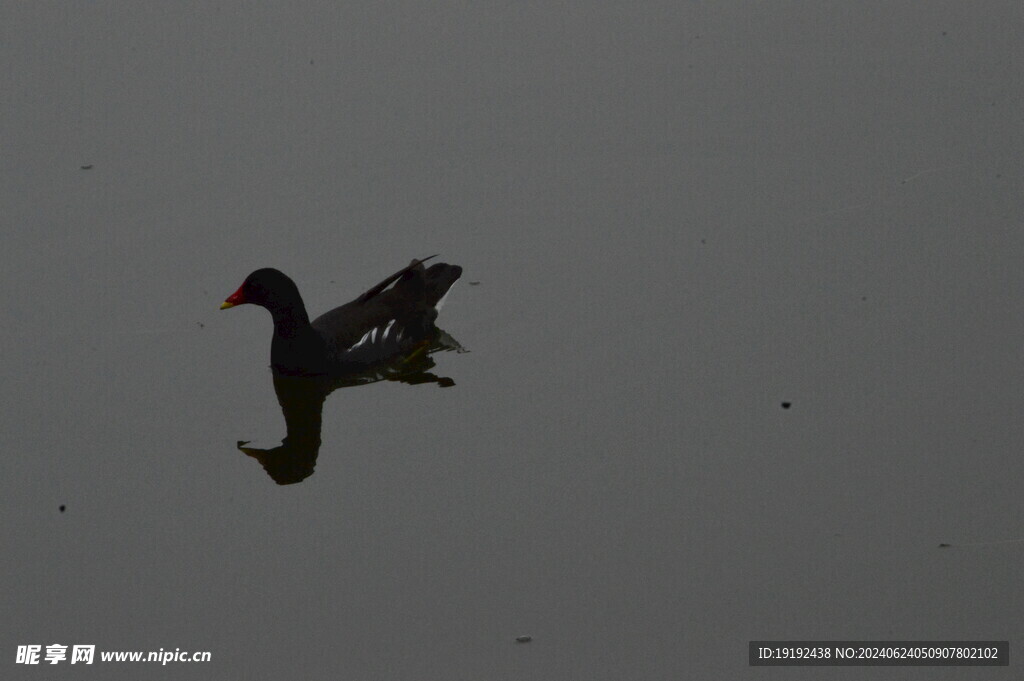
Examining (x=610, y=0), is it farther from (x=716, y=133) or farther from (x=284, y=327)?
(x=284, y=327)

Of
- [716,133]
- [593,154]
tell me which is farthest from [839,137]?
[593,154]

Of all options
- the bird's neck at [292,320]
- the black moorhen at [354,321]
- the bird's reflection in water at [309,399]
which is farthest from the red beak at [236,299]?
the bird's reflection in water at [309,399]

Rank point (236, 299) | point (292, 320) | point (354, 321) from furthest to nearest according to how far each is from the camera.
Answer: point (354, 321)
point (236, 299)
point (292, 320)

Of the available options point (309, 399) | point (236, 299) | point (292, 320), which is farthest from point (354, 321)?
point (236, 299)

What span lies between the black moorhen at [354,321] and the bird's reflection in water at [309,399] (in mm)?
66

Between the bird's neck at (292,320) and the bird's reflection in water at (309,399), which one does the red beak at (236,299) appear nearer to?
the bird's neck at (292,320)

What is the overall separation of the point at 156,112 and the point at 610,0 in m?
4.53

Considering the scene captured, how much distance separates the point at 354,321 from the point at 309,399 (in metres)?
0.66

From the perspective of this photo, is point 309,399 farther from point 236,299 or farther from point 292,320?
point 236,299

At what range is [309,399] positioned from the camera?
34.2 ft

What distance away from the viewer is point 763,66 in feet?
46.1

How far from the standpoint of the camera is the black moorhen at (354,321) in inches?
408

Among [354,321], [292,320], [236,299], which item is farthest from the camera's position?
[354,321]

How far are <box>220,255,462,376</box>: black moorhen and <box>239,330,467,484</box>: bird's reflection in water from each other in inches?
2.6
